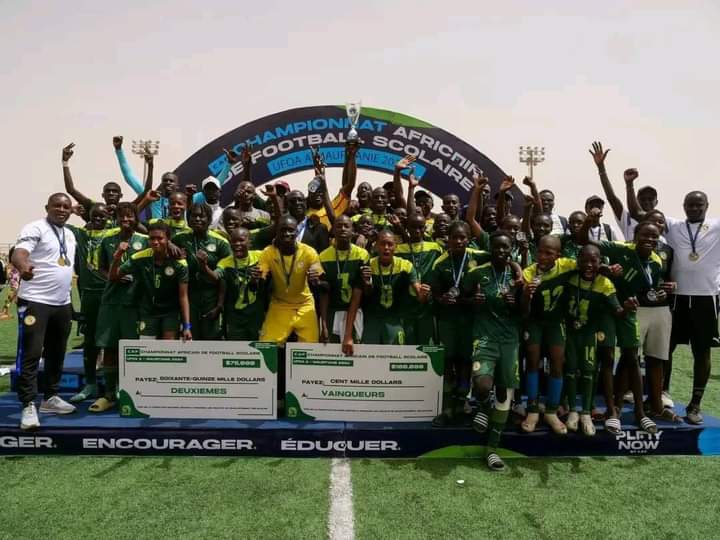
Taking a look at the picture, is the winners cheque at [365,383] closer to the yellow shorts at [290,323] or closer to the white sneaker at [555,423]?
the yellow shorts at [290,323]

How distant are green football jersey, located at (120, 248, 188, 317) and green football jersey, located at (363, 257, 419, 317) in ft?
6.25

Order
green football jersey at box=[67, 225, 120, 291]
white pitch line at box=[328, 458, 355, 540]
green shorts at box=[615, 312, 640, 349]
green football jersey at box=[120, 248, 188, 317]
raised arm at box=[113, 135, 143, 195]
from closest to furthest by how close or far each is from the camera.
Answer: white pitch line at box=[328, 458, 355, 540] < green shorts at box=[615, 312, 640, 349] < green football jersey at box=[120, 248, 188, 317] < green football jersey at box=[67, 225, 120, 291] < raised arm at box=[113, 135, 143, 195]

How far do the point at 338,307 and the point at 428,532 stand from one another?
2.61m

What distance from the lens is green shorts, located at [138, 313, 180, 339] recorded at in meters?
5.22

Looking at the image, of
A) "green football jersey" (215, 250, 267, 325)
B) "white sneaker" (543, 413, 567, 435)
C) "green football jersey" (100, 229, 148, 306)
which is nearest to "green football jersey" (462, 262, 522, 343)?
"white sneaker" (543, 413, 567, 435)

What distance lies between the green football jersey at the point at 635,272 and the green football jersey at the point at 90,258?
5416 mm

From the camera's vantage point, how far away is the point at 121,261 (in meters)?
5.35

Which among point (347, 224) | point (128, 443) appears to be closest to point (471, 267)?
point (347, 224)

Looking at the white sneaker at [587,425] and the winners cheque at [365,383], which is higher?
the winners cheque at [365,383]

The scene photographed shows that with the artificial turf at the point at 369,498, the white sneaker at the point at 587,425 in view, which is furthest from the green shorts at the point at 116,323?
the white sneaker at the point at 587,425

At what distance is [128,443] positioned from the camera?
4.62 m

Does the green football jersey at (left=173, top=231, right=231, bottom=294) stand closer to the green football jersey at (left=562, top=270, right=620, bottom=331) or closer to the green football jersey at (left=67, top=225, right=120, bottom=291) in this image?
the green football jersey at (left=67, top=225, right=120, bottom=291)

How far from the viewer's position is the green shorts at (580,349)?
4.90 meters

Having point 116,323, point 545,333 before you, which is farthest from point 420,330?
point 116,323
